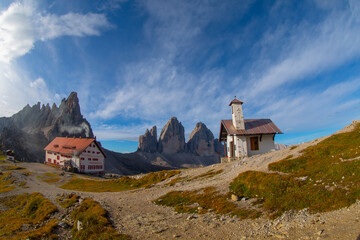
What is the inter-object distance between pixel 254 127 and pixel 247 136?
9.06 feet

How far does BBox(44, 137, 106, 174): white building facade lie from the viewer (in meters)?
71.4

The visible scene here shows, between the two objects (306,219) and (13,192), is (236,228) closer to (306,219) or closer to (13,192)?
(306,219)

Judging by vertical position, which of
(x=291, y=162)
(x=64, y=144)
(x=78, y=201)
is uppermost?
(x=64, y=144)

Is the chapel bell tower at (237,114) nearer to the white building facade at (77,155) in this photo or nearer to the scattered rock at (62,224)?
the scattered rock at (62,224)

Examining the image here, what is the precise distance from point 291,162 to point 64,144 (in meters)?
88.1

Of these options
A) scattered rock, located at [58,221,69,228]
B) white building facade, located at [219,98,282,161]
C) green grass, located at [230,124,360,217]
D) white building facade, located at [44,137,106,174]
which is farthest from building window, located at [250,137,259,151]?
white building facade, located at [44,137,106,174]

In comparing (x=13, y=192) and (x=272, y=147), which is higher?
(x=272, y=147)

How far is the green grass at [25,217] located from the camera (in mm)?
14344

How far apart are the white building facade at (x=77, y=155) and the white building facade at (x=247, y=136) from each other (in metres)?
57.6

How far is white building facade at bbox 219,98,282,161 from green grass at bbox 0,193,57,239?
3208 centimetres

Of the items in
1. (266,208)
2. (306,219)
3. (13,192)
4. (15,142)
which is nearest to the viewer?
(306,219)

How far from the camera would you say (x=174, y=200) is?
19828mm

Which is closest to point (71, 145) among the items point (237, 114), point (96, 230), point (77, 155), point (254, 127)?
point (77, 155)

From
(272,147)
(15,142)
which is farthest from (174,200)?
(15,142)
